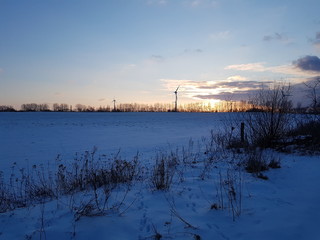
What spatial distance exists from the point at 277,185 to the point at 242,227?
9.11 ft

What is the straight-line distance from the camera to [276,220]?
3.70m

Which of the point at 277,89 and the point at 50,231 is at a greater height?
the point at 277,89

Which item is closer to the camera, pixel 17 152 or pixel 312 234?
pixel 312 234

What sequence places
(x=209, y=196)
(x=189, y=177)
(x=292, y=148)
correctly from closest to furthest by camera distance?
(x=209, y=196) < (x=189, y=177) < (x=292, y=148)

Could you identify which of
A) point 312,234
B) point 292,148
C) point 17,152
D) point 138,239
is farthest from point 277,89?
point 17,152

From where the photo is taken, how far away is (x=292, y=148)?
10.1 meters

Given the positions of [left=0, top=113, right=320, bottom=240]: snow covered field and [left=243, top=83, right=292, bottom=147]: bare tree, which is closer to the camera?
[left=0, top=113, right=320, bottom=240]: snow covered field

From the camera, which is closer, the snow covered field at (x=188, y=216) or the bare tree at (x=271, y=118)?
the snow covered field at (x=188, y=216)

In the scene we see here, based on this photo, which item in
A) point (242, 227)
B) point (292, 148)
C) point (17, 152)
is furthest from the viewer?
point (17, 152)

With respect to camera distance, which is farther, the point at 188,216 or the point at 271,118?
the point at 271,118

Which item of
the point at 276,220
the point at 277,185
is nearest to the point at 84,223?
the point at 276,220

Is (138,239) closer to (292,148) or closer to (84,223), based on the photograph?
(84,223)

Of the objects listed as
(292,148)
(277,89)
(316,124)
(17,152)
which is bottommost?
(17,152)

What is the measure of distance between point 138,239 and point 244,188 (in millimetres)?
3134
